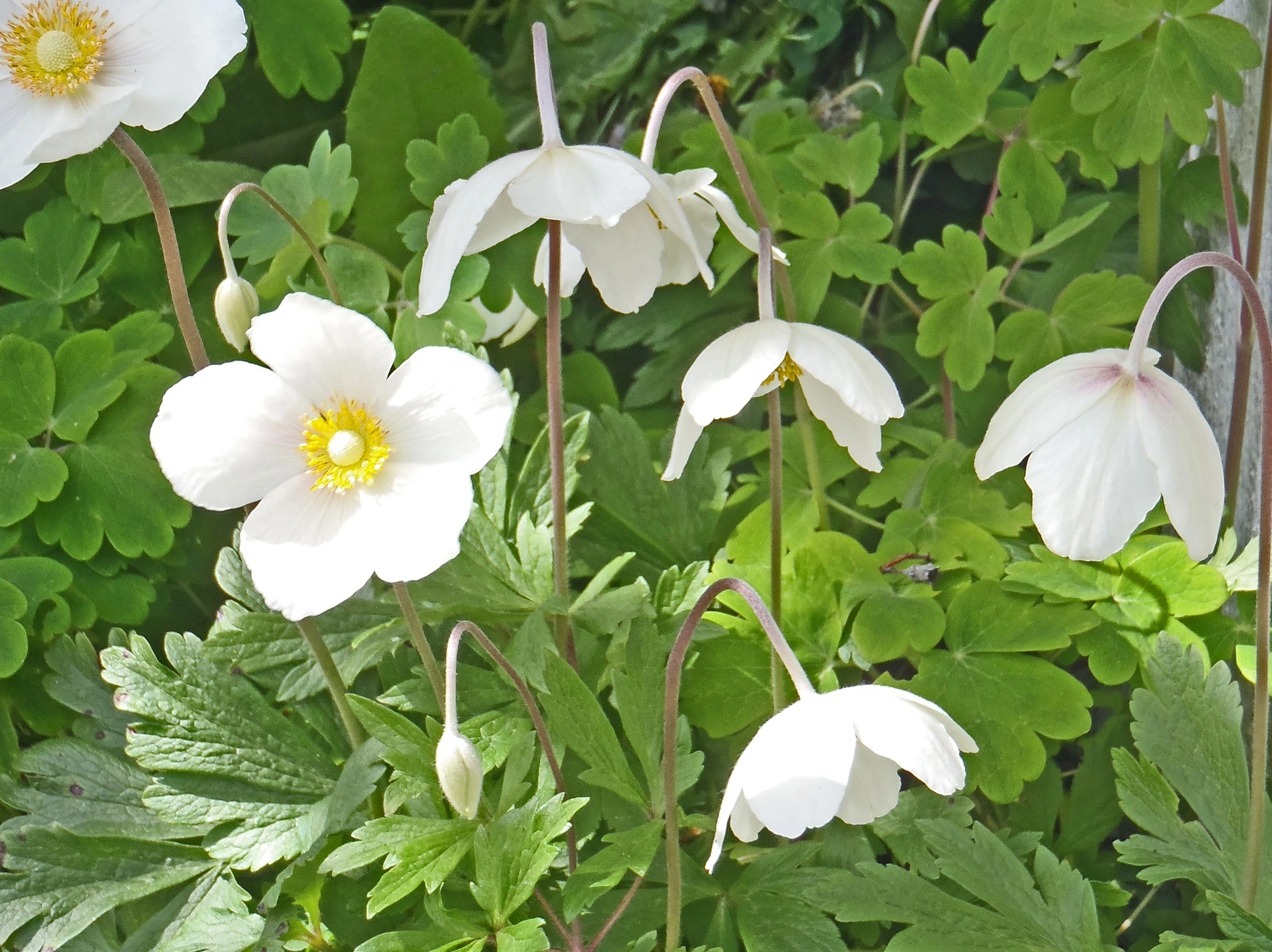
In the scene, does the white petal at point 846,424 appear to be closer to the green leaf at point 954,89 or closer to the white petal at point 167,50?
the green leaf at point 954,89

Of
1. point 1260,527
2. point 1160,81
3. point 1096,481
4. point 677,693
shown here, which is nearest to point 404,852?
point 677,693

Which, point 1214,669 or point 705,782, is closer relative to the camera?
point 1214,669

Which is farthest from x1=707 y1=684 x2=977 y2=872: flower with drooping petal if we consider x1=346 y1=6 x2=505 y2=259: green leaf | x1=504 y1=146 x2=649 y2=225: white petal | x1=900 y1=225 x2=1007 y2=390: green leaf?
x1=346 y1=6 x2=505 y2=259: green leaf

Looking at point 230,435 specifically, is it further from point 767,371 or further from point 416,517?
point 767,371

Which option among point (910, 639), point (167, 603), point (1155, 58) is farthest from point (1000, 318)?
point (167, 603)

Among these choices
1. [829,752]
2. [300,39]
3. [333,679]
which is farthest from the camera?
[300,39]

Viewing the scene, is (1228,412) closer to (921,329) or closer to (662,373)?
(921,329)
